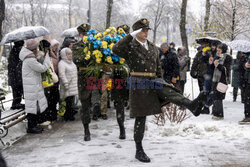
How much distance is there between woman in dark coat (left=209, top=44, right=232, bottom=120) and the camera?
278 inches

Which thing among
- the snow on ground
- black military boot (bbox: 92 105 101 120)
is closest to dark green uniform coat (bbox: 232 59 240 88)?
the snow on ground

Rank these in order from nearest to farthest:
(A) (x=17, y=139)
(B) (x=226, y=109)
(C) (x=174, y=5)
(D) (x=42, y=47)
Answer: (A) (x=17, y=139), (D) (x=42, y=47), (B) (x=226, y=109), (C) (x=174, y=5)

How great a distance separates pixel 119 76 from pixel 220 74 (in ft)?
9.33

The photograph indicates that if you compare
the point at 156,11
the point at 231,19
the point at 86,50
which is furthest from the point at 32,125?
the point at 156,11

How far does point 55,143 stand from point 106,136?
3.28 feet

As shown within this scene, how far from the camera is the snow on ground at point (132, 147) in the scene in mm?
4262

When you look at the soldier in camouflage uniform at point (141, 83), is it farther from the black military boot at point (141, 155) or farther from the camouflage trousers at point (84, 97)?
the camouflage trousers at point (84, 97)

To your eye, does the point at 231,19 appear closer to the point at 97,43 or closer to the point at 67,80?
the point at 67,80

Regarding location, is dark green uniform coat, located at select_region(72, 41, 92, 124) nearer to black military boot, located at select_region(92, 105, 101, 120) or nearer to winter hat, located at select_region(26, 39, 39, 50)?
winter hat, located at select_region(26, 39, 39, 50)

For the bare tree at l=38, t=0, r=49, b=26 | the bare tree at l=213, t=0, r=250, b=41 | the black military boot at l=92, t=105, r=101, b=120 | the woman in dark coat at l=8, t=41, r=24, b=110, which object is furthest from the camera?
the bare tree at l=38, t=0, r=49, b=26

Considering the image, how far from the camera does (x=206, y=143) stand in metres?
4.96

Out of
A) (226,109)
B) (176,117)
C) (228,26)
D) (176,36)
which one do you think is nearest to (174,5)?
(228,26)

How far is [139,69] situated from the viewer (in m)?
4.25

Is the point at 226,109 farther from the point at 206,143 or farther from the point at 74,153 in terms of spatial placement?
the point at 74,153
